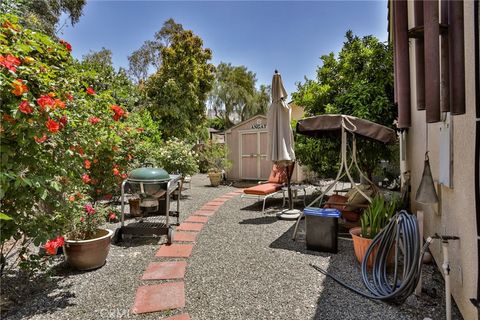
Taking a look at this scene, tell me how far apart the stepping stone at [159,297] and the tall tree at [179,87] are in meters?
10.5

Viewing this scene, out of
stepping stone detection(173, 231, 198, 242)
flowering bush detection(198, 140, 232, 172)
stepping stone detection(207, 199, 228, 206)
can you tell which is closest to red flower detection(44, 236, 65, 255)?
stepping stone detection(173, 231, 198, 242)

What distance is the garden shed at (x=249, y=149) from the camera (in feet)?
41.6

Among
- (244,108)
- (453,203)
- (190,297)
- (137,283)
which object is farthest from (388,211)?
(244,108)

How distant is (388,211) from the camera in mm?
3734

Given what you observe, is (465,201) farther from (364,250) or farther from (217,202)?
(217,202)

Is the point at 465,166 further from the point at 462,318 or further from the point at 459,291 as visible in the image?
the point at 462,318

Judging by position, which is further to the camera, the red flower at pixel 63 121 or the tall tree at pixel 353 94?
the tall tree at pixel 353 94

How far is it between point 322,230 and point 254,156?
8877mm

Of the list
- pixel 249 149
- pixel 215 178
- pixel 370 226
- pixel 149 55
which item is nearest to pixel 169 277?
pixel 370 226

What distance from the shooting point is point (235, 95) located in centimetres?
2644

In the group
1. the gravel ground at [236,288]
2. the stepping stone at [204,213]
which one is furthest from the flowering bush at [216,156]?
the gravel ground at [236,288]

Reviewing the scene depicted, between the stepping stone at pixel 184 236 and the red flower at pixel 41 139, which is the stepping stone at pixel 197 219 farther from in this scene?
the red flower at pixel 41 139

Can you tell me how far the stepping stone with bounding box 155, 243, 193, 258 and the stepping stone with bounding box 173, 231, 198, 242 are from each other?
0.81ft

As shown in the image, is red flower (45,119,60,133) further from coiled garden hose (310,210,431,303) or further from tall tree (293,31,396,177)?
tall tree (293,31,396,177)
